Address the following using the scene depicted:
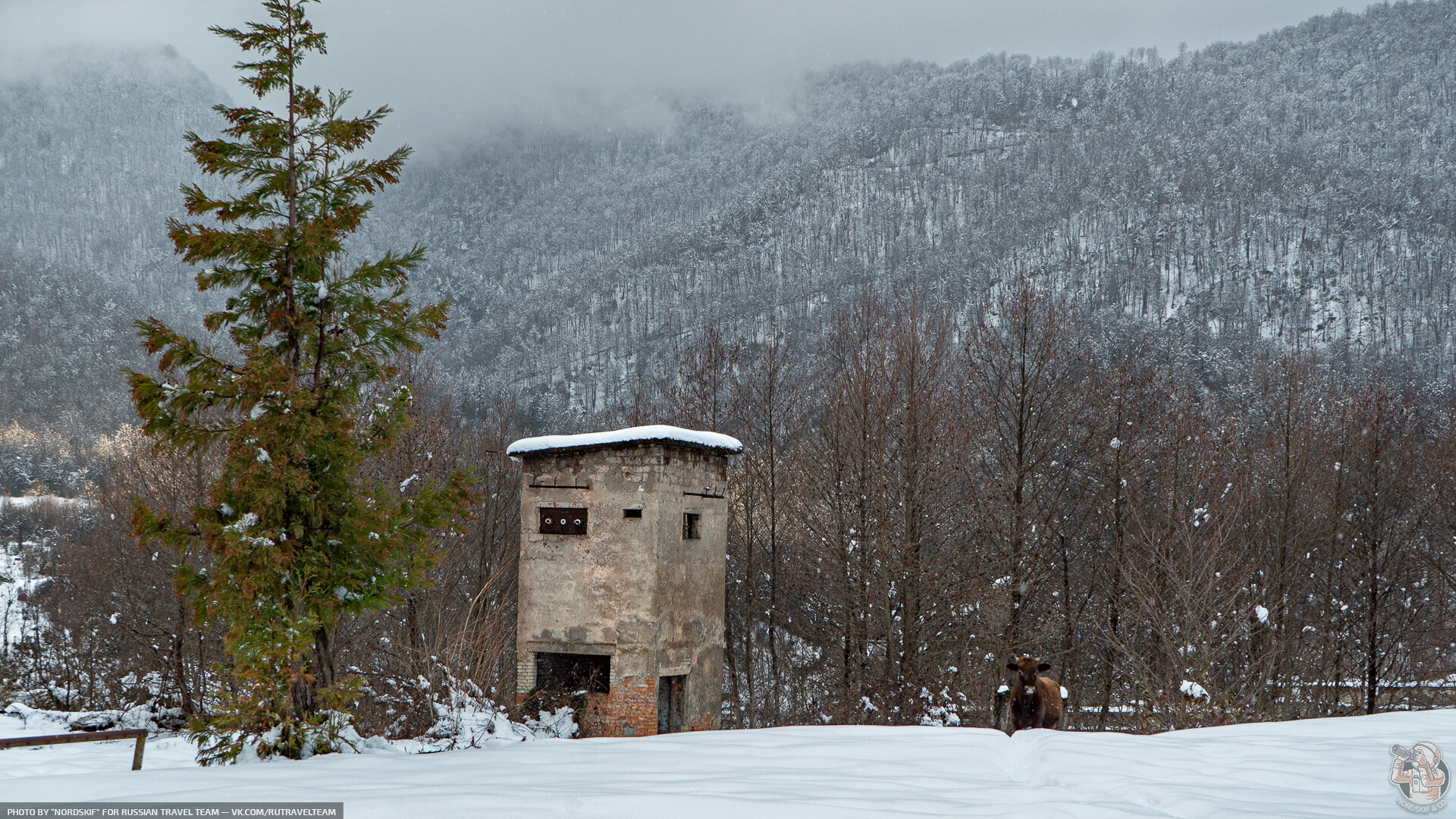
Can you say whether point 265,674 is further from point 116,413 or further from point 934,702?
point 116,413

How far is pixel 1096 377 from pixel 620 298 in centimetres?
8495

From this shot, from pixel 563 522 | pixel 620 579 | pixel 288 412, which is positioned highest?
pixel 288 412

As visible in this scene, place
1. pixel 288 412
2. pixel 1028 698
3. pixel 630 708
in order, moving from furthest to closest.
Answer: pixel 630 708, pixel 1028 698, pixel 288 412

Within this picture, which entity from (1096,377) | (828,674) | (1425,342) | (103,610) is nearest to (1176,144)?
(1425,342)

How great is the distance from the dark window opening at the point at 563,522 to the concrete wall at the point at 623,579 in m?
0.08

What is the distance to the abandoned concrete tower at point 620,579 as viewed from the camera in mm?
13383

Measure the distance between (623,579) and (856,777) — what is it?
370 inches

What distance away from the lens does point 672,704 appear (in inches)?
560

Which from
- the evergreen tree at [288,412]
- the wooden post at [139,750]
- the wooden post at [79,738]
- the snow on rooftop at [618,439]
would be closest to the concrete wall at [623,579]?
the snow on rooftop at [618,439]

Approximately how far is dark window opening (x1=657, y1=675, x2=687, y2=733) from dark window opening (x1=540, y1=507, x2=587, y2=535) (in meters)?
2.74

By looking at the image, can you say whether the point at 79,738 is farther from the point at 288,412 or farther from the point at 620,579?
the point at 620,579

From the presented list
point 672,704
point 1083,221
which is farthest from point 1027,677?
point 1083,221

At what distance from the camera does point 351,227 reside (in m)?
8.23

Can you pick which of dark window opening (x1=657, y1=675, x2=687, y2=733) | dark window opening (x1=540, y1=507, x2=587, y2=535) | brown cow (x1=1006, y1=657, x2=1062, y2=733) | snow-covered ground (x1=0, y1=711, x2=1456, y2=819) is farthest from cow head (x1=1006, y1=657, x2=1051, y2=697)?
dark window opening (x1=540, y1=507, x2=587, y2=535)
